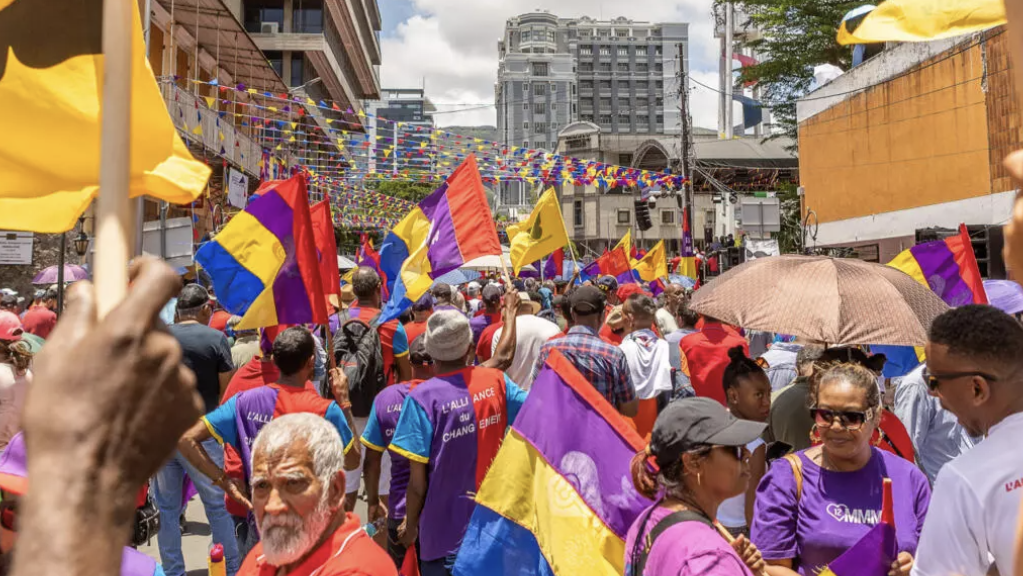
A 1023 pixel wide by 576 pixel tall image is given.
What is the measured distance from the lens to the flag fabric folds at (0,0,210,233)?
2238 millimetres

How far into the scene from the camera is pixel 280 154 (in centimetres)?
2631

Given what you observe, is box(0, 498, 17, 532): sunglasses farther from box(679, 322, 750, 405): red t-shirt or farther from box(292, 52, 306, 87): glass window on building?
box(292, 52, 306, 87): glass window on building

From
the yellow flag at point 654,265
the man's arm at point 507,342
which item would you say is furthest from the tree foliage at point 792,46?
the man's arm at point 507,342

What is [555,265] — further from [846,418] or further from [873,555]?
[873,555]

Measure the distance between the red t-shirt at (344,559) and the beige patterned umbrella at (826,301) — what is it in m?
2.34

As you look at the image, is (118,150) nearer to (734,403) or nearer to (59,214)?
(59,214)

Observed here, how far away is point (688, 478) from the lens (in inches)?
111

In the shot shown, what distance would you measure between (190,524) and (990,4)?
7.37 m

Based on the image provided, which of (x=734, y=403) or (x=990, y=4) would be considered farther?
(x=734, y=403)

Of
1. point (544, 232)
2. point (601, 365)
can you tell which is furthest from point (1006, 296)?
point (544, 232)

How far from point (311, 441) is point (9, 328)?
17.0ft

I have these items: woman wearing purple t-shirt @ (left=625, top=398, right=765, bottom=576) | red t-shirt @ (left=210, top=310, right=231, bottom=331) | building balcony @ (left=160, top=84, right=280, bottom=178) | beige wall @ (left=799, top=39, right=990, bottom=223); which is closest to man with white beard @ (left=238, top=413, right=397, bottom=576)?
woman wearing purple t-shirt @ (left=625, top=398, right=765, bottom=576)

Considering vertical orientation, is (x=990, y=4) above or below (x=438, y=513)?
above

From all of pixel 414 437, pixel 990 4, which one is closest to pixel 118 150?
pixel 990 4
